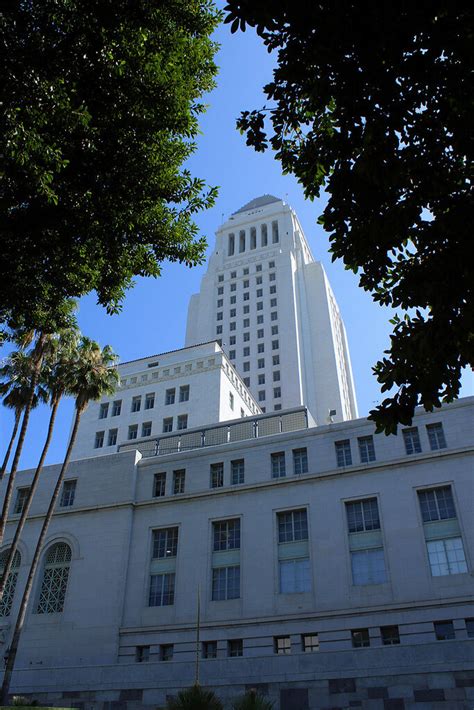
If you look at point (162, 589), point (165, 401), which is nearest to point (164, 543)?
point (162, 589)

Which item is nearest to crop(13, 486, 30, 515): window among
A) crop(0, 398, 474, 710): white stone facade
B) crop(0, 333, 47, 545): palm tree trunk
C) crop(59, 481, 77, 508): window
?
crop(0, 398, 474, 710): white stone facade

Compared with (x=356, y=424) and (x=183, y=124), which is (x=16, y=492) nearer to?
(x=356, y=424)

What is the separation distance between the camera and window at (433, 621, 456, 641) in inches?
1027

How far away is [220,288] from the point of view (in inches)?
3447

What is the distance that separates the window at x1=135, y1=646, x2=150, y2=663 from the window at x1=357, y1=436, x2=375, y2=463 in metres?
15.7

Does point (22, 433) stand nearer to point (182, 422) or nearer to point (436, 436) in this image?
point (436, 436)

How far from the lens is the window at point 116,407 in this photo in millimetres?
57875

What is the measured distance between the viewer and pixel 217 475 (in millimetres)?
36000

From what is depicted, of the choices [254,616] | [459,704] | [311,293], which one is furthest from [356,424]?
[311,293]

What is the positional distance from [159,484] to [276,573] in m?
10.1

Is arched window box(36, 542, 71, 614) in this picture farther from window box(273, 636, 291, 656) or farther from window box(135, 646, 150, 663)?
window box(273, 636, 291, 656)

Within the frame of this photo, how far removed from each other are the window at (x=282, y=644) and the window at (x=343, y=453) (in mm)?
9568

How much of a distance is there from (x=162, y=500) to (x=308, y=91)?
30693 millimetres

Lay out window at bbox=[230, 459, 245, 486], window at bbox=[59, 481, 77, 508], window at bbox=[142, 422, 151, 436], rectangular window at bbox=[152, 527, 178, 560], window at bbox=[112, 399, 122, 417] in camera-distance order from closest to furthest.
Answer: rectangular window at bbox=[152, 527, 178, 560]
window at bbox=[230, 459, 245, 486]
window at bbox=[59, 481, 77, 508]
window at bbox=[142, 422, 151, 436]
window at bbox=[112, 399, 122, 417]
